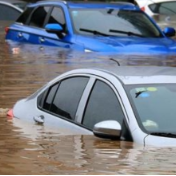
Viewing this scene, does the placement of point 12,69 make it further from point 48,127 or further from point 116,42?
point 48,127

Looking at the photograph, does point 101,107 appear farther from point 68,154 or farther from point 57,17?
point 57,17

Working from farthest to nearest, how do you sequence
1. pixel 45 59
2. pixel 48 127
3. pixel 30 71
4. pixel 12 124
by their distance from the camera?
pixel 45 59, pixel 30 71, pixel 12 124, pixel 48 127

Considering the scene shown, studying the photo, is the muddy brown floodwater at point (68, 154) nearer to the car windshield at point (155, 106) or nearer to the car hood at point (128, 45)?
the car windshield at point (155, 106)

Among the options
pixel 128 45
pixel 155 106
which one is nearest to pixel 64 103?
pixel 155 106

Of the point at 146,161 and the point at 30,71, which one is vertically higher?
the point at 146,161

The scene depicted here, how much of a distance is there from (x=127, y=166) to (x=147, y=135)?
970mm

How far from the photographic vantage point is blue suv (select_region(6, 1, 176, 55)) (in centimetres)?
1450

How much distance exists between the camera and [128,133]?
278 inches

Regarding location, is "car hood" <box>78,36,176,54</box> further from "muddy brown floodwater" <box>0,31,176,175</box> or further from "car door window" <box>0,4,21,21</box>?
"car door window" <box>0,4,21,21</box>

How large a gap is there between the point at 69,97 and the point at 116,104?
0.78 metres

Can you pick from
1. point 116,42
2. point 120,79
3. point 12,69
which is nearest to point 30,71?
point 12,69

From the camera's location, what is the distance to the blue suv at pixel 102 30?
14500 mm

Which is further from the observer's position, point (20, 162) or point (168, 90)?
point (168, 90)

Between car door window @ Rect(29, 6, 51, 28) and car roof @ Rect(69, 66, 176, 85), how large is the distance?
821cm
